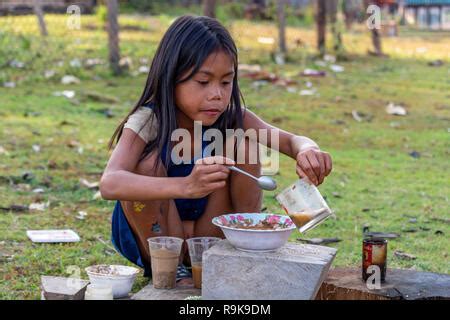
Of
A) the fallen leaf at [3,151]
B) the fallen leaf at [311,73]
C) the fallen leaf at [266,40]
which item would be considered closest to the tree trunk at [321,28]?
the fallen leaf at [266,40]

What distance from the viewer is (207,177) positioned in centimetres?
297

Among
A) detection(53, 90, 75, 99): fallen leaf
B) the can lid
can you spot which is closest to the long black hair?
the can lid

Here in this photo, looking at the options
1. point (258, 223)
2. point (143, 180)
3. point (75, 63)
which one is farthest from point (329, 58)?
point (143, 180)

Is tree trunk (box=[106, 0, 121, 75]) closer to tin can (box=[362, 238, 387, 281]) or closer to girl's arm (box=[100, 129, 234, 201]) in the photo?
girl's arm (box=[100, 129, 234, 201])

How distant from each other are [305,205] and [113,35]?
6.54 m

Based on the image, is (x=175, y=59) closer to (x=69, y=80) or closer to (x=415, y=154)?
(x=415, y=154)

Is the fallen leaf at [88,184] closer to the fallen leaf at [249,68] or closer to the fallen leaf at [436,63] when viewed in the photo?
the fallen leaf at [249,68]

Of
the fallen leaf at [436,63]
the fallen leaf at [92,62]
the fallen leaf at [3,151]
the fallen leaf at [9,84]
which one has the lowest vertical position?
the fallen leaf at [436,63]

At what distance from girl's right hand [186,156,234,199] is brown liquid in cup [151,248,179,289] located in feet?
1.12

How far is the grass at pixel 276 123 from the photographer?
172 inches

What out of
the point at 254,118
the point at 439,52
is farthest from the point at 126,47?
the point at 254,118

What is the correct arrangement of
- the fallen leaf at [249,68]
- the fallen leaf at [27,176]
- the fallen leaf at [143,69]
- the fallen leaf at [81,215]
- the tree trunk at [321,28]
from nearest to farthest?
the fallen leaf at [81,215] → the fallen leaf at [27,176] → the fallen leaf at [143,69] → the fallen leaf at [249,68] → the tree trunk at [321,28]

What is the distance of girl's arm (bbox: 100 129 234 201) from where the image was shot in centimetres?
298

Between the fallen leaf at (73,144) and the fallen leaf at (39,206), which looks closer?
the fallen leaf at (39,206)
